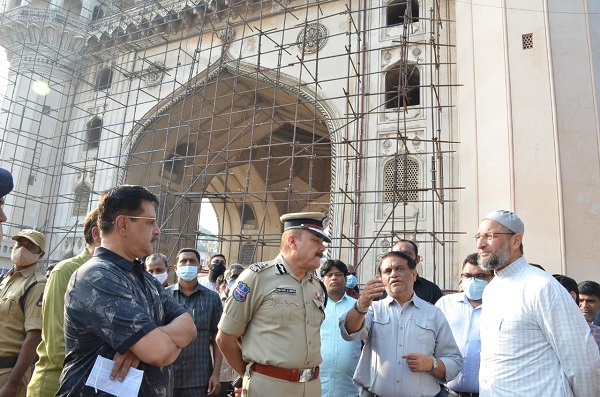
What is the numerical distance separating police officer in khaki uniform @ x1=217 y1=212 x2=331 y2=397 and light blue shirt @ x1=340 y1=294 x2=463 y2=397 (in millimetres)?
447

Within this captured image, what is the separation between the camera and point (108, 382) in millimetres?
1712

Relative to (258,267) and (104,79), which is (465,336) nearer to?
(258,267)

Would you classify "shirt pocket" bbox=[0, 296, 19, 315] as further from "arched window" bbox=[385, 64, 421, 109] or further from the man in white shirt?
"arched window" bbox=[385, 64, 421, 109]

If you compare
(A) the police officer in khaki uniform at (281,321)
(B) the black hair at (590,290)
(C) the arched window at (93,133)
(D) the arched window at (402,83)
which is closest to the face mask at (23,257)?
(A) the police officer in khaki uniform at (281,321)

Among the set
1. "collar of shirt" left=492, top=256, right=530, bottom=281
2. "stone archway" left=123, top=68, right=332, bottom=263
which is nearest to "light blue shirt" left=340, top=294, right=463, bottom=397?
"collar of shirt" left=492, top=256, right=530, bottom=281

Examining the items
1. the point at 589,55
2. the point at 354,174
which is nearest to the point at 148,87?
the point at 354,174

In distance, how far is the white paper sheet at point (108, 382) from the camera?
170 cm

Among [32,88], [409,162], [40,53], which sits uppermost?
[40,53]

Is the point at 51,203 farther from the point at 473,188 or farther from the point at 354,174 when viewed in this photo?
the point at 473,188

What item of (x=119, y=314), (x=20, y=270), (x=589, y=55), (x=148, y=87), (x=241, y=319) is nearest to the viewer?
(x=119, y=314)

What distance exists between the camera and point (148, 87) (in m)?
14.4

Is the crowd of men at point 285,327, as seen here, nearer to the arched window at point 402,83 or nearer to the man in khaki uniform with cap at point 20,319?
the man in khaki uniform with cap at point 20,319

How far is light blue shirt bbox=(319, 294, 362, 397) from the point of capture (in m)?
3.48

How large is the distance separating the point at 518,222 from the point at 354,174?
765cm
